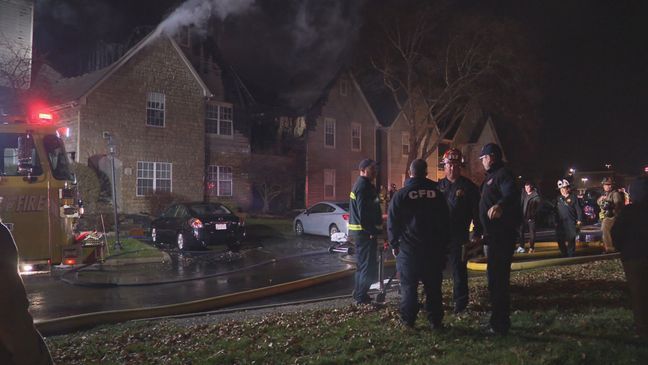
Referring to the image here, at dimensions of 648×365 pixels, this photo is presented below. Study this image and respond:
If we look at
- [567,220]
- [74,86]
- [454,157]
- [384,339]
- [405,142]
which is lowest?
[384,339]

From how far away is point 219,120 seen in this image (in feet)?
83.9

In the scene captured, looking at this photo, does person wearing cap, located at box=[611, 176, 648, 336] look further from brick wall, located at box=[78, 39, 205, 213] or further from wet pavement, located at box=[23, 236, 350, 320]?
brick wall, located at box=[78, 39, 205, 213]

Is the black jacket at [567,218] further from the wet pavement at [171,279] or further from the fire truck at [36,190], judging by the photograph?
the fire truck at [36,190]

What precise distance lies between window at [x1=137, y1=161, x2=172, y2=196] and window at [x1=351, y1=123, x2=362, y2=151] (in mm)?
12398

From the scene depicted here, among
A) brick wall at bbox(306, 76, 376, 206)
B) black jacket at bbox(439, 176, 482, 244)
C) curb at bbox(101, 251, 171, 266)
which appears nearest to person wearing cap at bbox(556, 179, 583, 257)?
black jacket at bbox(439, 176, 482, 244)

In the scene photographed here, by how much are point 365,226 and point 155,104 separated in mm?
18186

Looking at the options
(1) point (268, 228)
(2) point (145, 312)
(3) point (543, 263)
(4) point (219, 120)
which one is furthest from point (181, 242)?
(4) point (219, 120)

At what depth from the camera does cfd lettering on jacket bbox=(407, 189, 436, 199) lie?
17.9 ft

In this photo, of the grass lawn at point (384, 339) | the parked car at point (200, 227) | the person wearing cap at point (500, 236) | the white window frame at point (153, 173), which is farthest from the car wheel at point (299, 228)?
the person wearing cap at point (500, 236)

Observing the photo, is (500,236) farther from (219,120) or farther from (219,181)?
(219,120)

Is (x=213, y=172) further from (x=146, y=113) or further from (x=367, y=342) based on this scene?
(x=367, y=342)

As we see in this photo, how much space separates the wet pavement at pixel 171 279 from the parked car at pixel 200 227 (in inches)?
14.8

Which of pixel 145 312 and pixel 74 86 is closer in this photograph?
pixel 145 312

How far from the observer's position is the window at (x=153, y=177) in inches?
885
